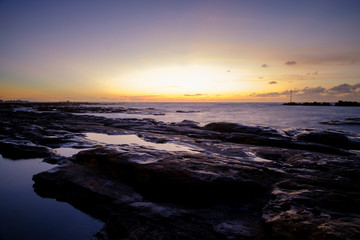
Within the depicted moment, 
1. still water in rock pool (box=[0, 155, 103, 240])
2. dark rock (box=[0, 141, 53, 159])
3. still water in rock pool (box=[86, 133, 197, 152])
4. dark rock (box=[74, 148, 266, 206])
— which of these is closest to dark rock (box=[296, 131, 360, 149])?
still water in rock pool (box=[86, 133, 197, 152])

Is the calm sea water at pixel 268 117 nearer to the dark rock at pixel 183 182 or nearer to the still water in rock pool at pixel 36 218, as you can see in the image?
the dark rock at pixel 183 182

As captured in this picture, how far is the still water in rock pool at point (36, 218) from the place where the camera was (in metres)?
3.80

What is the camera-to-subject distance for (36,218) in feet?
14.0

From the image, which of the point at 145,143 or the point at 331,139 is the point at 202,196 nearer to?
the point at 145,143

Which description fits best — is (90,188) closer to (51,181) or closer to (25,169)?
(51,181)

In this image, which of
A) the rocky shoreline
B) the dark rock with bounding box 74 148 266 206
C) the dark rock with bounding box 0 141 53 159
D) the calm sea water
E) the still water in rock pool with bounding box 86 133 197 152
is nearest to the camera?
the rocky shoreline

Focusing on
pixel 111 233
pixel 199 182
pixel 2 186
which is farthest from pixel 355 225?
pixel 2 186

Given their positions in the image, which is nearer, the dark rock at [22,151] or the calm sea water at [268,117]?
the dark rock at [22,151]

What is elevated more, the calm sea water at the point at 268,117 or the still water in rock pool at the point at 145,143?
the calm sea water at the point at 268,117

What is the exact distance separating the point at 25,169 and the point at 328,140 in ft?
59.6

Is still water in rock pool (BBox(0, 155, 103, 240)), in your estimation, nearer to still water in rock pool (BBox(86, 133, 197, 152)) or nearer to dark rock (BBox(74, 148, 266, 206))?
dark rock (BBox(74, 148, 266, 206))

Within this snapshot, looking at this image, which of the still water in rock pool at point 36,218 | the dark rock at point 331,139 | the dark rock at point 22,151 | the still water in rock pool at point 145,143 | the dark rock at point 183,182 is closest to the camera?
the still water in rock pool at point 36,218

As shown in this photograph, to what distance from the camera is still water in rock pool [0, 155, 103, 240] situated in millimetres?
3803

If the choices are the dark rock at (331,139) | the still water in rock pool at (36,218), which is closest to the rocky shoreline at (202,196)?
the still water in rock pool at (36,218)
